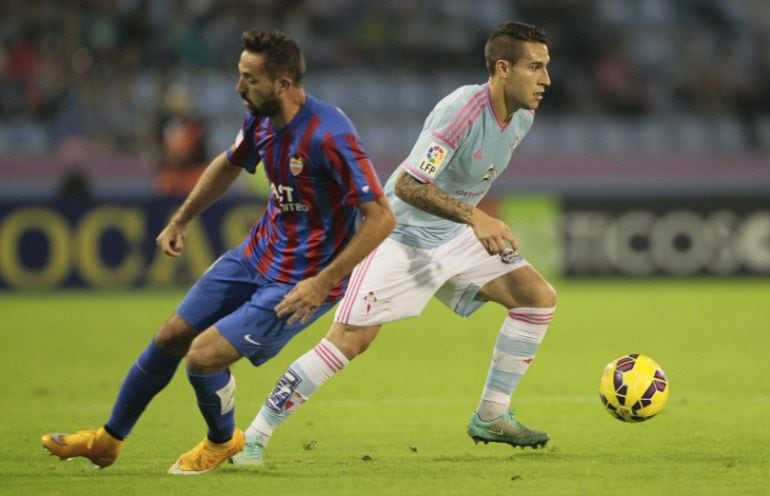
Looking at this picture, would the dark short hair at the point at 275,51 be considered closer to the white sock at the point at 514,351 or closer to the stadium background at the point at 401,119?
the white sock at the point at 514,351

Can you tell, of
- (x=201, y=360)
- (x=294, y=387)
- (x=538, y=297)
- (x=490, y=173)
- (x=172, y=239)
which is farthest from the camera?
(x=538, y=297)

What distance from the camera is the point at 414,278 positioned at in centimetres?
643

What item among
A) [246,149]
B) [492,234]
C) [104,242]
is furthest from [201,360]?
[104,242]

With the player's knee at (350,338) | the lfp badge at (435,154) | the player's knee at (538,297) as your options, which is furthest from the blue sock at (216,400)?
the player's knee at (538,297)

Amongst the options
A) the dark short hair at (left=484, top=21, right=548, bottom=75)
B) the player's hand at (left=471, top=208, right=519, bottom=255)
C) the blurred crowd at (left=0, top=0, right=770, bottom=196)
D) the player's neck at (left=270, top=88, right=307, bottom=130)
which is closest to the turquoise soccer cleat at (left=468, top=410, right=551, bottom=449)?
the player's hand at (left=471, top=208, right=519, bottom=255)

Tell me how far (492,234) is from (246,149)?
3.70 ft

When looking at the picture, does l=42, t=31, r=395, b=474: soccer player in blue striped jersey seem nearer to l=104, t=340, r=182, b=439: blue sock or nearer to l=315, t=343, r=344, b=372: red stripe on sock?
l=104, t=340, r=182, b=439: blue sock

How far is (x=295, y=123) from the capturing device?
18.3ft

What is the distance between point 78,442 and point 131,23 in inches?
532

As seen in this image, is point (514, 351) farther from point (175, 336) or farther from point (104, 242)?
point (104, 242)

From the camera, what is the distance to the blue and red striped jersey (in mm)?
5484

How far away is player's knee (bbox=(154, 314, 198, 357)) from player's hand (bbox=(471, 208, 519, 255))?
4.25 ft

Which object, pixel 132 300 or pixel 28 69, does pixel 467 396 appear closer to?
pixel 132 300

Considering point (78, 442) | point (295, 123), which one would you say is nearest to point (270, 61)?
point (295, 123)
